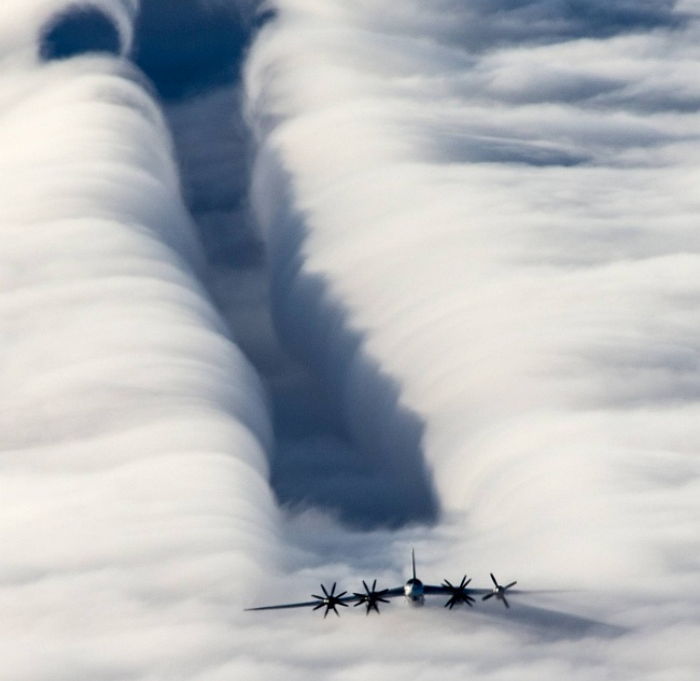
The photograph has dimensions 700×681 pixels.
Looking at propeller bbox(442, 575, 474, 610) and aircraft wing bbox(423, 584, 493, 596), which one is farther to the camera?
aircraft wing bbox(423, 584, 493, 596)

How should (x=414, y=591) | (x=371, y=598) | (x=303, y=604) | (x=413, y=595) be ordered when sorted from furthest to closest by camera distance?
(x=371, y=598)
(x=303, y=604)
(x=413, y=595)
(x=414, y=591)

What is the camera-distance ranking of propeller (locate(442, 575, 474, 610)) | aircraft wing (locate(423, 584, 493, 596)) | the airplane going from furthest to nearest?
aircraft wing (locate(423, 584, 493, 596)), propeller (locate(442, 575, 474, 610)), the airplane

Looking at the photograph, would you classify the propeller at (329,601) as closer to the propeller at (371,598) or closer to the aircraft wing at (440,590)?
the propeller at (371,598)

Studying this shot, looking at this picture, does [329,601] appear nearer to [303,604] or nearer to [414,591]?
[303,604]

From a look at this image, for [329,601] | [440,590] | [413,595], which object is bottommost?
[329,601]

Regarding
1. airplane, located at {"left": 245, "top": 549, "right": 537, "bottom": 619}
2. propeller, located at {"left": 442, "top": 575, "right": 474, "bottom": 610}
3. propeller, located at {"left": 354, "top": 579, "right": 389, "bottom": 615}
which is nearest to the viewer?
airplane, located at {"left": 245, "top": 549, "right": 537, "bottom": 619}

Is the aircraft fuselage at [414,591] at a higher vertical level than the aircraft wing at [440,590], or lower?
lower

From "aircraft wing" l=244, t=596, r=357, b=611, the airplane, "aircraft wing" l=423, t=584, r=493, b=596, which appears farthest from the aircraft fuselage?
"aircraft wing" l=244, t=596, r=357, b=611

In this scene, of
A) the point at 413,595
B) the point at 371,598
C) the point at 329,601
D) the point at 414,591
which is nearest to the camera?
the point at 329,601

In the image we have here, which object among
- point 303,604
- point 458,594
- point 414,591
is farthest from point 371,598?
point 458,594

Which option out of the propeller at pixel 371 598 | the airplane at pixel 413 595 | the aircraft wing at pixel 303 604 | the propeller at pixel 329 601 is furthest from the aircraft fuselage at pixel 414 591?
the propeller at pixel 329 601

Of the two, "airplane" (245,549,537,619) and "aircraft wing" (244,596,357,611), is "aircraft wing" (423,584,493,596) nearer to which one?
"airplane" (245,549,537,619)
